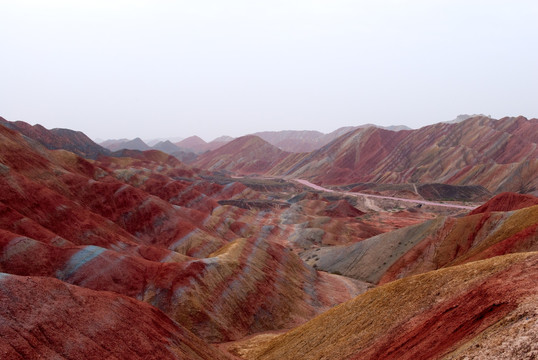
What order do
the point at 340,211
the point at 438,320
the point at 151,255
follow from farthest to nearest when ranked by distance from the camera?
the point at 340,211, the point at 151,255, the point at 438,320

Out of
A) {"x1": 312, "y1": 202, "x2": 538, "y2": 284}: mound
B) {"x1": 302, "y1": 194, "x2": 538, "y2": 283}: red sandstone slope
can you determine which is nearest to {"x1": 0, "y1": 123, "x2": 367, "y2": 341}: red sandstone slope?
{"x1": 312, "y1": 202, "x2": 538, "y2": 284}: mound

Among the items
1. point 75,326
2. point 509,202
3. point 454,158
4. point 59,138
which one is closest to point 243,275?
point 75,326

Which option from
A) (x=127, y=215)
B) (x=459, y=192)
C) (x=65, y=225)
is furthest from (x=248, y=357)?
(x=459, y=192)

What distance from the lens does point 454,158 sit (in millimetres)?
155500

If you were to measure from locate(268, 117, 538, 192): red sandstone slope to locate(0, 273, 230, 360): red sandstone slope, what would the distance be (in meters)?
130

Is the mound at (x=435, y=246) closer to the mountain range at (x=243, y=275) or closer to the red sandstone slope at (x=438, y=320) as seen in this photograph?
the mountain range at (x=243, y=275)

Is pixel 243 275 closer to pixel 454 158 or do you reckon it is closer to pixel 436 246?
pixel 436 246

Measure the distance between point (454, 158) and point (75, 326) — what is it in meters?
163

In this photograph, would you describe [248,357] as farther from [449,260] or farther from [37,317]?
[449,260]

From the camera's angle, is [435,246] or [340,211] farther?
[340,211]

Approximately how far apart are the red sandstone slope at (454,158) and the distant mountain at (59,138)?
112464 mm

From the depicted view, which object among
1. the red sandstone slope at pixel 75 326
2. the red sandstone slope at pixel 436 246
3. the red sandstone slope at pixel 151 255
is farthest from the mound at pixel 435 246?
the red sandstone slope at pixel 75 326

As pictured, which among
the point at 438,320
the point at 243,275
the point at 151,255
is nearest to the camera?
the point at 438,320

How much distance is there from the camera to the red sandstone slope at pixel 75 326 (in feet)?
56.9
